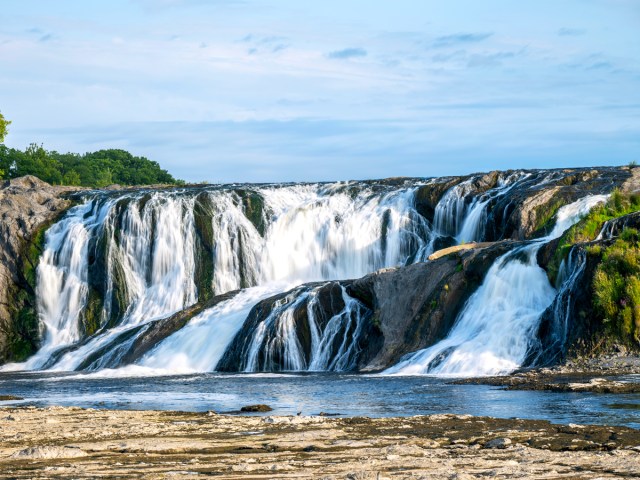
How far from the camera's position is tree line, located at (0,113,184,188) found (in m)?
91.3

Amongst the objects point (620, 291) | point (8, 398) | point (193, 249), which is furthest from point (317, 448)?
point (193, 249)

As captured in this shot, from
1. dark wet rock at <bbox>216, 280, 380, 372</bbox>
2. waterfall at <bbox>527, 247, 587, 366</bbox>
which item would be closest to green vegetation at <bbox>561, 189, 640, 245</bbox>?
waterfall at <bbox>527, 247, 587, 366</bbox>

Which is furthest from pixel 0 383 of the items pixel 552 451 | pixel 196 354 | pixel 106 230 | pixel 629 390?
pixel 552 451

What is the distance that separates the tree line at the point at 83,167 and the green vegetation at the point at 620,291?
58.0 metres

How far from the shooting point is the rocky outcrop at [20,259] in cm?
5225

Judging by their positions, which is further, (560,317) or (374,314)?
(374,314)

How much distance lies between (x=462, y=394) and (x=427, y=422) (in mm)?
5930

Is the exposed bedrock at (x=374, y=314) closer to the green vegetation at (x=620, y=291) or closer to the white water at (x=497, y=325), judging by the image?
the white water at (x=497, y=325)

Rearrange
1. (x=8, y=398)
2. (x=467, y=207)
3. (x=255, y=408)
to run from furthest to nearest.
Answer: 1. (x=467, y=207)
2. (x=8, y=398)
3. (x=255, y=408)

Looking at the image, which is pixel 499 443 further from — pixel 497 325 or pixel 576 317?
pixel 497 325

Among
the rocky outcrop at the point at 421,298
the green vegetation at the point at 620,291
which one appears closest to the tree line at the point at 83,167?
the rocky outcrop at the point at 421,298

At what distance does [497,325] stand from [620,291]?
432cm

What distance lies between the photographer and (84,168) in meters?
105

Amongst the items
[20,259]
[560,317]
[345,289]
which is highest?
[20,259]
